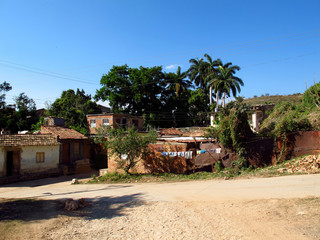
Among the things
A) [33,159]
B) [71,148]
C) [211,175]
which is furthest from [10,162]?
[211,175]

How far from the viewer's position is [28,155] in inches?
838

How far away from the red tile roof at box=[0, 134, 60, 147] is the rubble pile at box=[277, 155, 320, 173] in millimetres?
19198

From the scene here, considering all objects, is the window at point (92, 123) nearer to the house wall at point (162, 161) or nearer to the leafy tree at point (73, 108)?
the leafy tree at point (73, 108)

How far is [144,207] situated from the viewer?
33.7 feet

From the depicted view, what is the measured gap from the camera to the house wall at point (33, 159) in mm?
19625

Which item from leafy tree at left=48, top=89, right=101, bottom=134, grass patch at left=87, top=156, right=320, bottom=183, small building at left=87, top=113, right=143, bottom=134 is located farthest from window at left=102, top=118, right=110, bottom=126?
grass patch at left=87, top=156, right=320, bottom=183

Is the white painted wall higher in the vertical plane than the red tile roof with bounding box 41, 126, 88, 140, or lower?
lower

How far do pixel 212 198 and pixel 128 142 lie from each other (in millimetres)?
8568

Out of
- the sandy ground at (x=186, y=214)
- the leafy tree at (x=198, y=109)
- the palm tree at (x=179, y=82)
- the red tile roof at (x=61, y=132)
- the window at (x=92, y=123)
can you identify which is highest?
the palm tree at (x=179, y=82)

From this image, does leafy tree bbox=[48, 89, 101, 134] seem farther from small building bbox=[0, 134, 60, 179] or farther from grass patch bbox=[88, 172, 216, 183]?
grass patch bbox=[88, 172, 216, 183]

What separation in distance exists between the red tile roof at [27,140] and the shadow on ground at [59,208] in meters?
8.75

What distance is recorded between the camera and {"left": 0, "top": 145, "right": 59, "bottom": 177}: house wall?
19625 millimetres

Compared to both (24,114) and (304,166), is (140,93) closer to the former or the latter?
(24,114)

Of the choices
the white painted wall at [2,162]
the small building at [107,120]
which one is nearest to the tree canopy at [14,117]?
the small building at [107,120]
